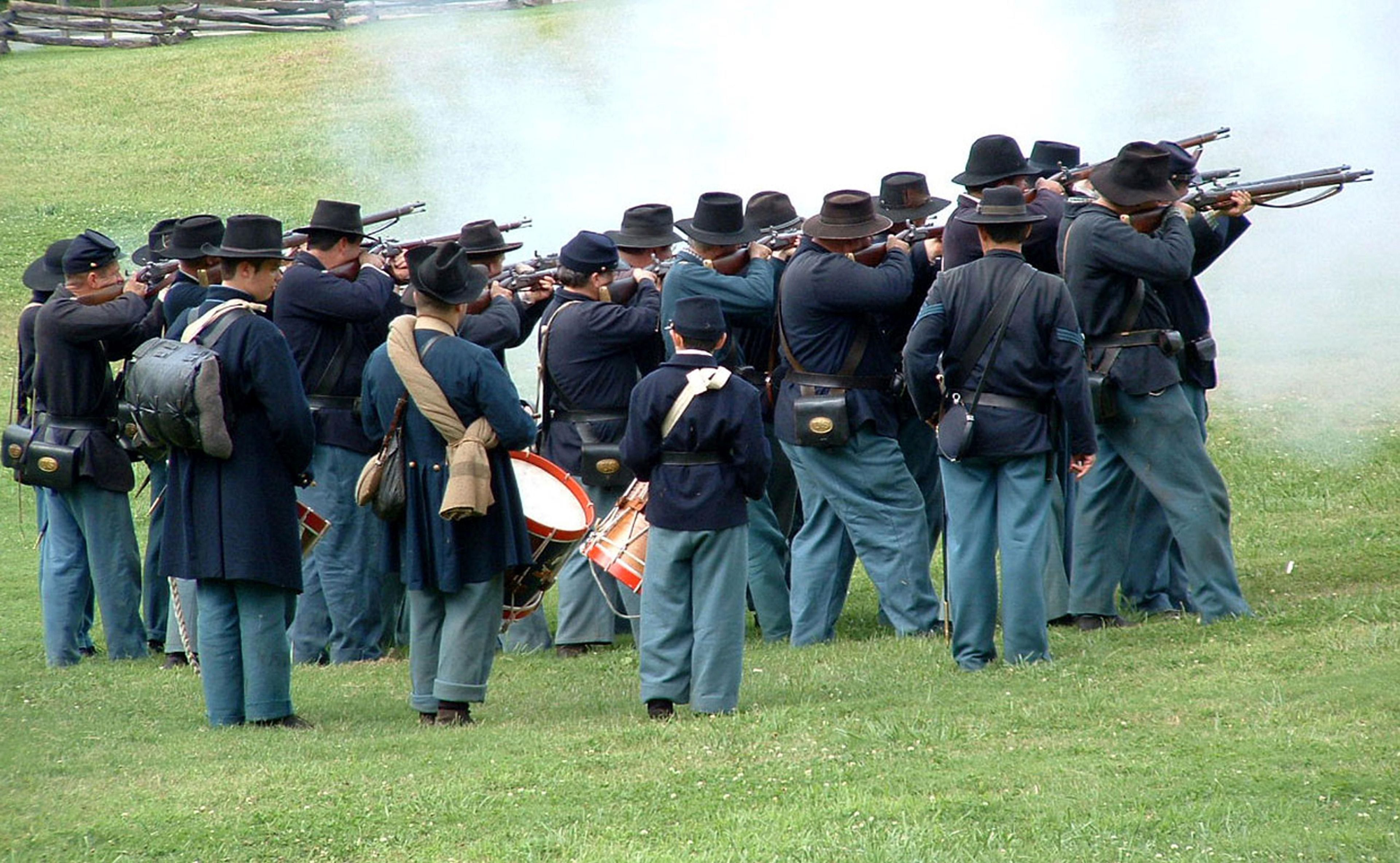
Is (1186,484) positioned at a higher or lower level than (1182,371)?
lower

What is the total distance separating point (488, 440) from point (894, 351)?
8.28 ft

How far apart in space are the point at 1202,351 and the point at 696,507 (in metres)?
2.81

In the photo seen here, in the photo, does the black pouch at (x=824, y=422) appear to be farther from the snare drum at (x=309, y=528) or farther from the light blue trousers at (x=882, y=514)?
the snare drum at (x=309, y=528)

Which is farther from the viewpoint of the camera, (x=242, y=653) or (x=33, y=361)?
(x=33, y=361)

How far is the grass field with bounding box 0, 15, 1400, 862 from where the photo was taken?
5.28 m

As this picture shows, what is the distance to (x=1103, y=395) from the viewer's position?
8086 mm

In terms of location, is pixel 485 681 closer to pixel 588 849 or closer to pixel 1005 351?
pixel 588 849

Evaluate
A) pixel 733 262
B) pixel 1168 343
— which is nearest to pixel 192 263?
pixel 733 262

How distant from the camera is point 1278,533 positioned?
1051cm

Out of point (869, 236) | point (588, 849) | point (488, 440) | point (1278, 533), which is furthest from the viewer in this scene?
point (1278, 533)

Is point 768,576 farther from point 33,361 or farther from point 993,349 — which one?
point 33,361

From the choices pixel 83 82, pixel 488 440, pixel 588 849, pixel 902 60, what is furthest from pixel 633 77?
pixel 588 849

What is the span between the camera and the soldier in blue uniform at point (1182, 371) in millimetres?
8352

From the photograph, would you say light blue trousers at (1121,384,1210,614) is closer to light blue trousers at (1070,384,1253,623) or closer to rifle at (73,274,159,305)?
light blue trousers at (1070,384,1253,623)
